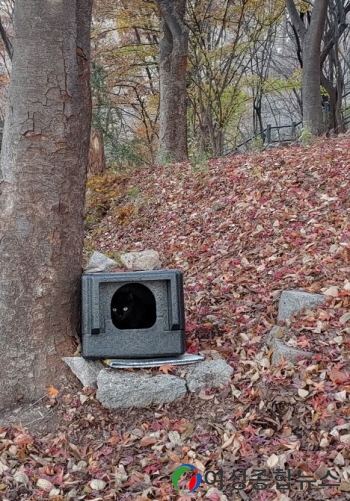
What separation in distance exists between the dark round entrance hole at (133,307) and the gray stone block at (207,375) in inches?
18.4

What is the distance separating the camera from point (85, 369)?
3.08m

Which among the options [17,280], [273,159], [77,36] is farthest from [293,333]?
[273,159]

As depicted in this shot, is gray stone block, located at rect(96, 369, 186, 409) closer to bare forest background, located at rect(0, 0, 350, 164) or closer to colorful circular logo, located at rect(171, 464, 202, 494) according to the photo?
colorful circular logo, located at rect(171, 464, 202, 494)

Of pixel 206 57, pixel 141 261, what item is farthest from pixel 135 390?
pixel 206 57

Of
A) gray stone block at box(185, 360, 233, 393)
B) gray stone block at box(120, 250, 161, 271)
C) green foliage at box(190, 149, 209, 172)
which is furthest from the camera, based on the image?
green foliage at box(190, 149, 209, 172)

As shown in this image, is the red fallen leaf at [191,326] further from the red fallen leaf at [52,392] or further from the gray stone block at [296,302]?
the red fallen leaf at [52,392]

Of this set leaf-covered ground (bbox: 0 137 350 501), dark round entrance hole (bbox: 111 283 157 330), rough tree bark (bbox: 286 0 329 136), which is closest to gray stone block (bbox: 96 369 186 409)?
leaf-covered ground (bbox: 0 137 350 501)

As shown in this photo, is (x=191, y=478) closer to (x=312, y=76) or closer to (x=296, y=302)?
(x=296, y=302)

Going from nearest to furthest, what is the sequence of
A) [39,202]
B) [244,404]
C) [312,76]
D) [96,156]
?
[244,404]
[39,202]
[96,156]
[312,76]

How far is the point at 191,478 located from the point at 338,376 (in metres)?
0.97

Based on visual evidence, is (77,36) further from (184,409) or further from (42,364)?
(184,409)

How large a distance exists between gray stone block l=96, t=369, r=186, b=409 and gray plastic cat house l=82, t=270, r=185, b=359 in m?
0.15

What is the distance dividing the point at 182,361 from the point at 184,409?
0.97 ft

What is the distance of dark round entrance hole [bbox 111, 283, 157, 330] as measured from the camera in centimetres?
343
